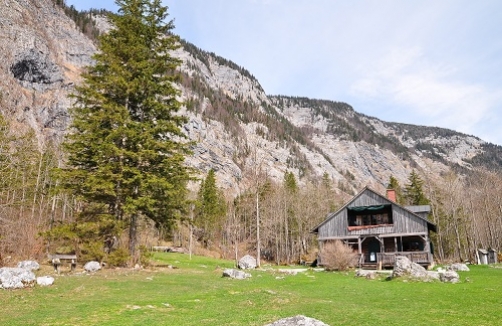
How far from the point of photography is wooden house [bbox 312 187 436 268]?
3947 centimetres

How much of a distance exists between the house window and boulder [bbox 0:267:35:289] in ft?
113

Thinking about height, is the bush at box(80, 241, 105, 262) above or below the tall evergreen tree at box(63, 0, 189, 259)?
below

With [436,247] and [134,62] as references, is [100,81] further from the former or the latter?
[436,247]

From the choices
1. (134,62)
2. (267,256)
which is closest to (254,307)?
(134,62)

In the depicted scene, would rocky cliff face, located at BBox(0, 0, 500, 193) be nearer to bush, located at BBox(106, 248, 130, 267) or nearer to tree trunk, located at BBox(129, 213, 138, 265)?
tree trunk, located at BBox(129, 213, 138, 265)

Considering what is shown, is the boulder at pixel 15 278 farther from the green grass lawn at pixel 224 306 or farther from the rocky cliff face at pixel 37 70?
the rocky cliff face at pixel 37 70

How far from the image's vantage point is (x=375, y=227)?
40.7m

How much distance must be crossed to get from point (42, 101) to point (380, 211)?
9490 centimetres

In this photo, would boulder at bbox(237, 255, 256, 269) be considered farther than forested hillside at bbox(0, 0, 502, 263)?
Yes

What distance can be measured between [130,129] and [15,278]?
12364 mm

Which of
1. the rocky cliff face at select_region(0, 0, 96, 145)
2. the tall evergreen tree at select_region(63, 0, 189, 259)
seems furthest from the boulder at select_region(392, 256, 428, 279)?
the rocky cliff face at select_region(0, 0, 96, 145)

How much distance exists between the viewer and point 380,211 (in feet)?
139

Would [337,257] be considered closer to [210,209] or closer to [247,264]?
[247,264]

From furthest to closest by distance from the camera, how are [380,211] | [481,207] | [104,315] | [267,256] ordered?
[267,256] < [481,207] < [380,211] < [104,315]
